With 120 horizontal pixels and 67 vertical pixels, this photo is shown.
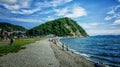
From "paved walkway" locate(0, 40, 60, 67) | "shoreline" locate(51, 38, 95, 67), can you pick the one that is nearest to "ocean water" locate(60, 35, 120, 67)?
"shoreline" locate(51, 38, 95, 67)

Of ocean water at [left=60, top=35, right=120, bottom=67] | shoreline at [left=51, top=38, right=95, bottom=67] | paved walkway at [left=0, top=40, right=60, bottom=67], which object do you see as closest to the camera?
paved walkway at [left=0, top=40, right=60, bottom=67]

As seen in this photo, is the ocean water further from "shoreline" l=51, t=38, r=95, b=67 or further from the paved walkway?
the paved walkway

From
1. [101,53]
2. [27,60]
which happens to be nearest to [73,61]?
[27,60]

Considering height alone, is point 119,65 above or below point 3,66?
below

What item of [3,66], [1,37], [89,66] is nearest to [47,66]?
[3,66]

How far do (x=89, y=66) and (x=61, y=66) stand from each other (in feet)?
15.9

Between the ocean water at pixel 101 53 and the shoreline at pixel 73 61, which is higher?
the shoreline at pixel 73 61

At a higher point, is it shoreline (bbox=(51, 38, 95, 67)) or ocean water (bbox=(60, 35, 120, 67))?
shoreline (bbox=(51, 38, 95, 67))

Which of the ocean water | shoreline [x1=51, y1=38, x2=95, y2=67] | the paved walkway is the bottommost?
the ocean water

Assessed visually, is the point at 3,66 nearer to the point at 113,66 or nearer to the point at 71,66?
the point at 71,66

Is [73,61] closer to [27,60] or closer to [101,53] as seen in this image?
[27,60]

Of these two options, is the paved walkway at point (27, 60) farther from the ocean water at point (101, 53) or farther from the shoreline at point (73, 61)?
the ocean water at point (101, 53)

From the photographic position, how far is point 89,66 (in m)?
23.3

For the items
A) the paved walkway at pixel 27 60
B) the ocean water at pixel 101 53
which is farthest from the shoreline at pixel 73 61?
the ocean water at pixel 101 53
